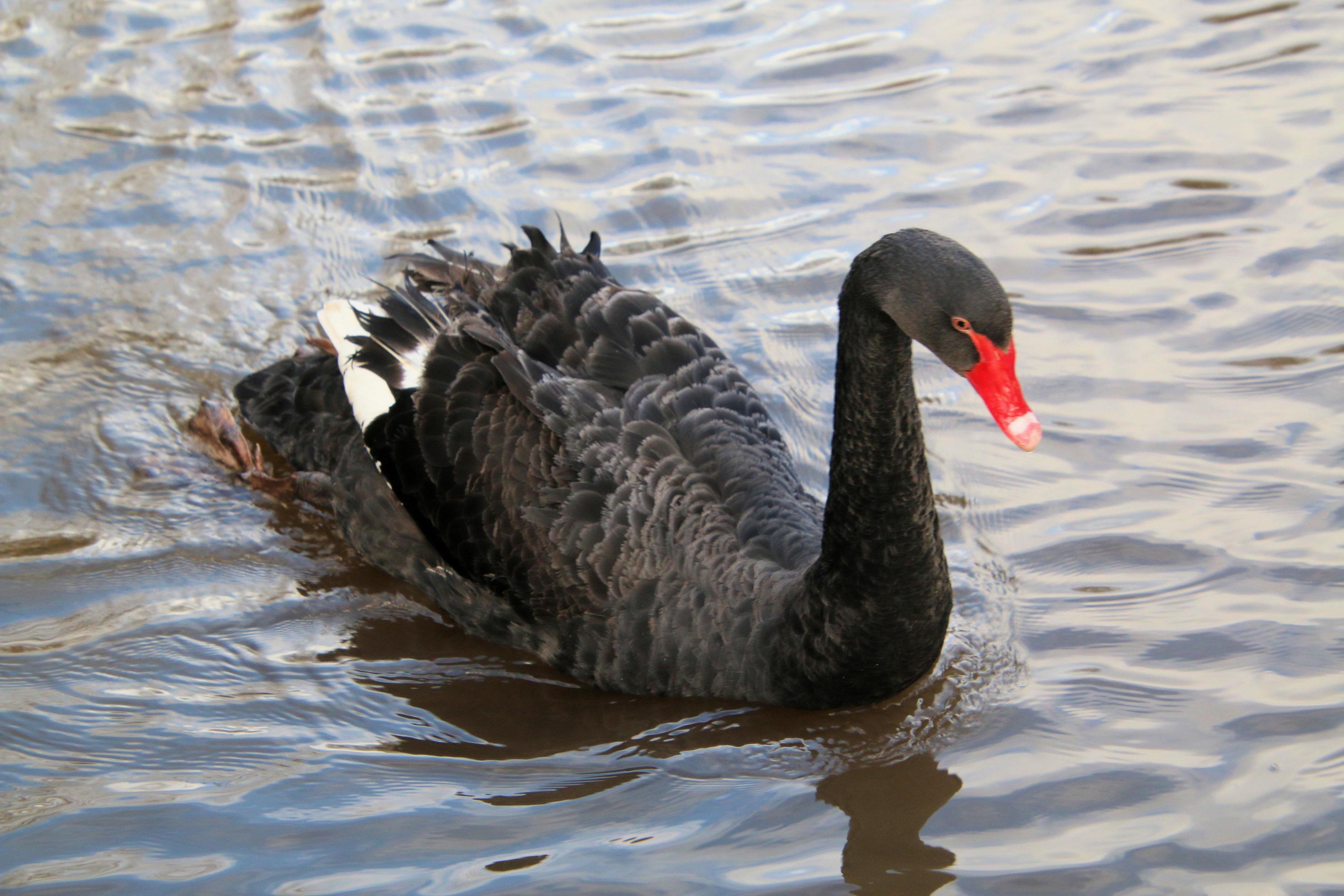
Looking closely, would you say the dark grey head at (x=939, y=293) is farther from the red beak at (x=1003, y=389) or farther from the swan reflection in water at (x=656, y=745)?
the swan reflection in water at (x=656, y=745)

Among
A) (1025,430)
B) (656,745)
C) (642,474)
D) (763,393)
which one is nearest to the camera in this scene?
Result: (1025,430)

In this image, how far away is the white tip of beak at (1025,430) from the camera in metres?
3.53

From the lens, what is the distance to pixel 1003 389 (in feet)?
11.9

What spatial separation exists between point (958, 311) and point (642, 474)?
1294 mm

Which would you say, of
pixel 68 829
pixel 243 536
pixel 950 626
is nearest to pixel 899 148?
pixel 950 626

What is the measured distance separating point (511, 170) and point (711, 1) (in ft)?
7.73

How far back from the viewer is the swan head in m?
3.55

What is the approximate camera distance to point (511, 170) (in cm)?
749

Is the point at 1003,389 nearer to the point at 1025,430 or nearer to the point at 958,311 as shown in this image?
the point at 1025,430

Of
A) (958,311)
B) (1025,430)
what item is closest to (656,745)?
(1025,430)

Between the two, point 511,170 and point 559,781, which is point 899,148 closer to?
point 511,170

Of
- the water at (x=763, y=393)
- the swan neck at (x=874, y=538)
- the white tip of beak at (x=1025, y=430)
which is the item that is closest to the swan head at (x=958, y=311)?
the white tip of beak at (x=1025, y=430)

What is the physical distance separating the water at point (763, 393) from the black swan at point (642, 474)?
0.26m

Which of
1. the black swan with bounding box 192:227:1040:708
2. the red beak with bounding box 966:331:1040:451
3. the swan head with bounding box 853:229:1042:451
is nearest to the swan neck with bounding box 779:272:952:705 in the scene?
the black swan with bounding box 192:227:1040:708
